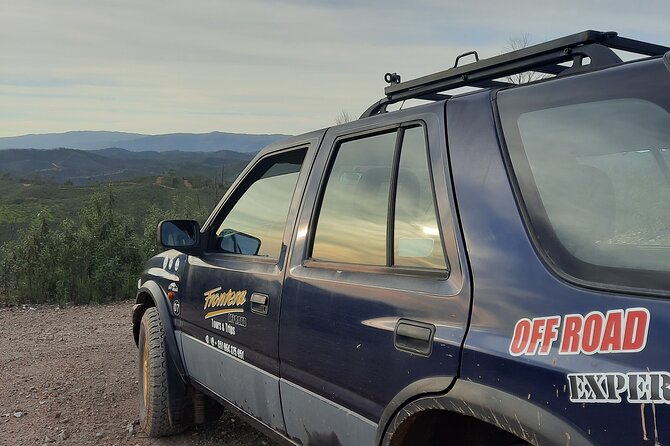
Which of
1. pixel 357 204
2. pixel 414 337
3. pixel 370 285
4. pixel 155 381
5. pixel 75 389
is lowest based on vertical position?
pixel 75 389

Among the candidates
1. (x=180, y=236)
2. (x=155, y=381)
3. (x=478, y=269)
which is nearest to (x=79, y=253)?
(x=155, y=381)

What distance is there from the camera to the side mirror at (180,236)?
3.36 m

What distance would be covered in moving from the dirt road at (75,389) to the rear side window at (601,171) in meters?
3.11

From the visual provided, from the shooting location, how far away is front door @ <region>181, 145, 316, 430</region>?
2.69 metres

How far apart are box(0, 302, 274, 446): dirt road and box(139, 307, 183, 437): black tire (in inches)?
4.9

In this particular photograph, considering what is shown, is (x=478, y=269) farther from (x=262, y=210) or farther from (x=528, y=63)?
(x=262, y=210)

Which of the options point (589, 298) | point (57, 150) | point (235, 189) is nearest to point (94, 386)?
point (235, 189)

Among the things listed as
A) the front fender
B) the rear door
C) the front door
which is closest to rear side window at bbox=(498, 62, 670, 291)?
the rear door

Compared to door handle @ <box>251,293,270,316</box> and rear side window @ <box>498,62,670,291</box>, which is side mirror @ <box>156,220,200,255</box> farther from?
rear side window @ <box>498,62,670,291</box>

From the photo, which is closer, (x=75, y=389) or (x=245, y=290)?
(x=245, y=290)

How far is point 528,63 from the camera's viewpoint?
6.80 ft

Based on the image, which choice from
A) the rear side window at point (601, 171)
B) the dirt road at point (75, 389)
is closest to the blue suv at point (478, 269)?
the rear side window at point (601, 171)

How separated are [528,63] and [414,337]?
1039 mm

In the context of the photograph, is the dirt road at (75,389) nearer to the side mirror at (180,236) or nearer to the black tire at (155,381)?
the black tire at (155,381)
